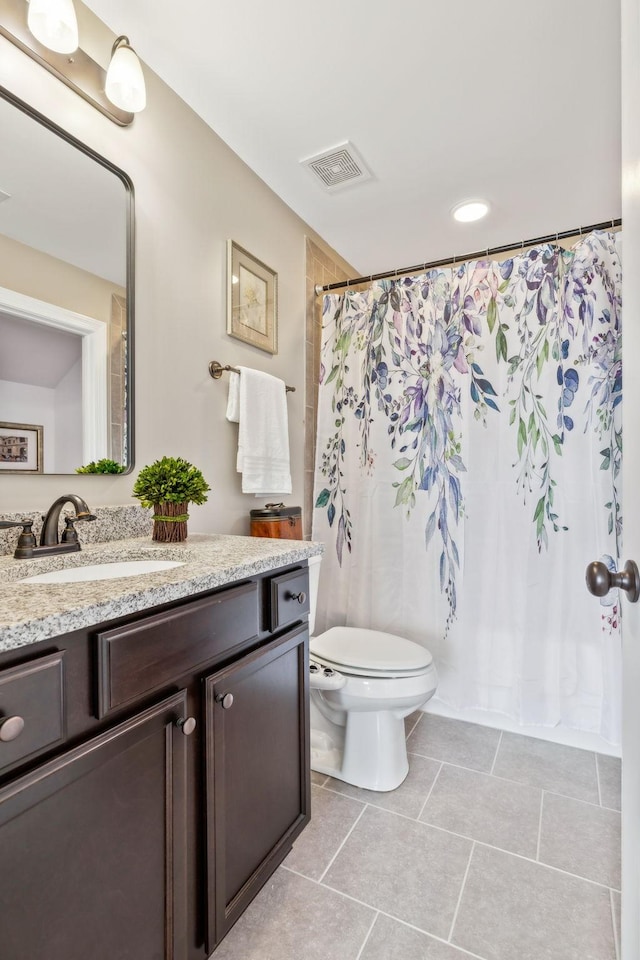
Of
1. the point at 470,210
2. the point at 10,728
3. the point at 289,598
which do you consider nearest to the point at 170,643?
the point at 10,728

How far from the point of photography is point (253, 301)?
6.30 ft

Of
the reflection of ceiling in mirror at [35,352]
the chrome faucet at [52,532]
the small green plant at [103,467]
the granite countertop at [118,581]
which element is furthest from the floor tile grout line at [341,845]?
the reflection of ceiling in mirror at [35,352]

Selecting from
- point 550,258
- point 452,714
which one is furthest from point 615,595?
point 550,258

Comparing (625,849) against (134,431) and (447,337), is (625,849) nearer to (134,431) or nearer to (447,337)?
(134,431)

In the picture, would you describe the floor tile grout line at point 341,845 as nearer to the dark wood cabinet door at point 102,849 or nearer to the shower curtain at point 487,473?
the dark wood cabinet door at point 102,849

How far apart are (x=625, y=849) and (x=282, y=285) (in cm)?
211

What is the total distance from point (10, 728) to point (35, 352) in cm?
90

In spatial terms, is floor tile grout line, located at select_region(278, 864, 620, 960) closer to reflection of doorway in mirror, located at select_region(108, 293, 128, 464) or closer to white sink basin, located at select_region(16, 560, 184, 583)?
white sink basin, located at select_region(16, 560, 184, 583)

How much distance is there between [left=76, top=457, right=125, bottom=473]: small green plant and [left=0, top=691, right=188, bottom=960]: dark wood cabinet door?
2.30 ft

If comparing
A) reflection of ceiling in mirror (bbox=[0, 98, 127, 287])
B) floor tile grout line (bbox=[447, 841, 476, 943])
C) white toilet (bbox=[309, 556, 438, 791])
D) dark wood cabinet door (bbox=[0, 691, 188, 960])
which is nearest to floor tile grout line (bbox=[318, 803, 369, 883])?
white toilet (bbox=[309, 556, 438, 791])

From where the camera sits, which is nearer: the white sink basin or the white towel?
the white sink basin

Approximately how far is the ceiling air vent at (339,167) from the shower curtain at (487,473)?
434 millimetres

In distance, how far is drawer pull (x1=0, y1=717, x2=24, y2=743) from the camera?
Result: 575 millimetres

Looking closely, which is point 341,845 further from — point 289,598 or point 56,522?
point 56,522
